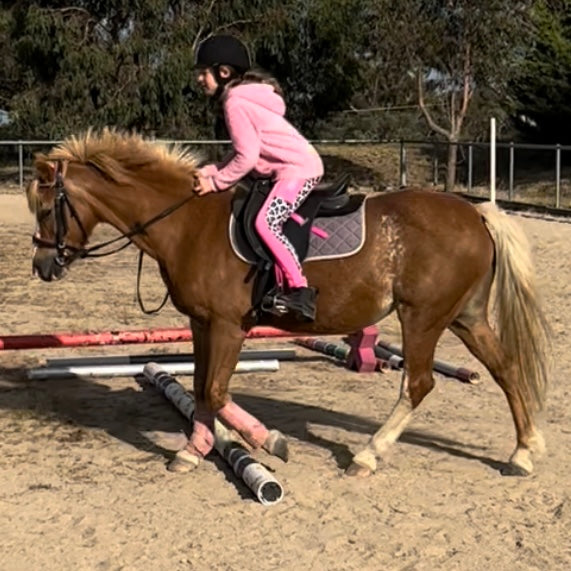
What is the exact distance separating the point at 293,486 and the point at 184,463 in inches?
25.7

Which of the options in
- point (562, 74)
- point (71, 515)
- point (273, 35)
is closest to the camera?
point (71, 515)

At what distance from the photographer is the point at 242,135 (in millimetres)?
4637

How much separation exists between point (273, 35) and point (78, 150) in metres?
27.5

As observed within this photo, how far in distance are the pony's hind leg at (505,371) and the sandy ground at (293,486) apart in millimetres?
181

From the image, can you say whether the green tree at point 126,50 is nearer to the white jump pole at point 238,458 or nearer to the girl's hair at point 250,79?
the white jump pole at point 238,458

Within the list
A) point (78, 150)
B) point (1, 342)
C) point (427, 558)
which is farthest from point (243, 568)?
point (1, 342)

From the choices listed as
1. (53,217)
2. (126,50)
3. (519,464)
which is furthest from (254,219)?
(126,50)

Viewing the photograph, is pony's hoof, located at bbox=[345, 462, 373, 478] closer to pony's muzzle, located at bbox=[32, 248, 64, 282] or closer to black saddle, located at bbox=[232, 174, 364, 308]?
black saddle, located at bbox=[232, 174, 364, 308]

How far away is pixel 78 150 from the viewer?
16.5ft

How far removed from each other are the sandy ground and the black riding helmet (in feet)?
7.27

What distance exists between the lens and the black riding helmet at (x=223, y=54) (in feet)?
15.3

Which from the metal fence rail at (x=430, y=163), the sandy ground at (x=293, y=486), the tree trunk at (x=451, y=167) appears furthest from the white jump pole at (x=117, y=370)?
the tree trunk at (x=451, y=167)

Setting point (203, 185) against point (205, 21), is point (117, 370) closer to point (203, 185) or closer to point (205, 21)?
point (203, 185)

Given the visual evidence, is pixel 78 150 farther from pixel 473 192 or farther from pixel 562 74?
pixel 562 74
